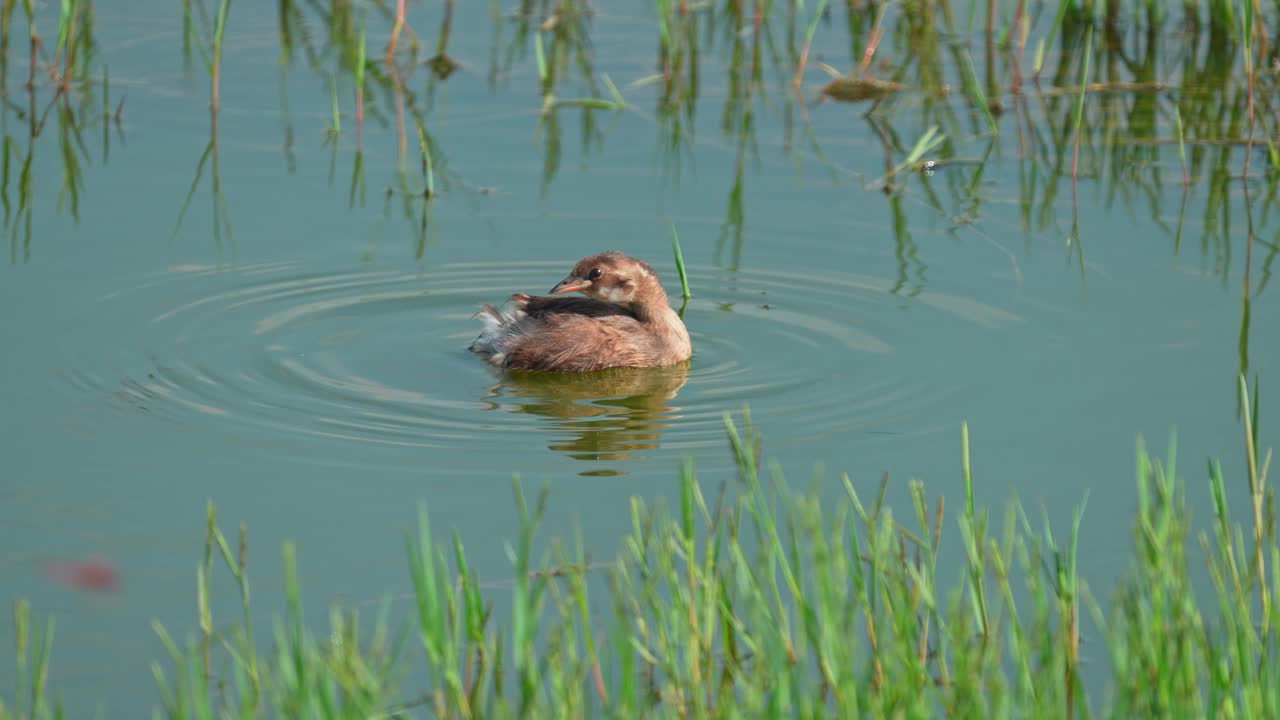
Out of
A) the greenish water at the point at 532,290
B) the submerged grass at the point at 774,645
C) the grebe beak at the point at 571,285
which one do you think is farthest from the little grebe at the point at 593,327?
the submerged grass at the point at 774,645

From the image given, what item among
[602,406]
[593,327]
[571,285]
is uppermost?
[571,285]

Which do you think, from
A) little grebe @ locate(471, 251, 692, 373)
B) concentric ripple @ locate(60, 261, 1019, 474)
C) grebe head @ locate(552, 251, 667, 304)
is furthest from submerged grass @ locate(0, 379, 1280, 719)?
grebe head @ locate(552, 251, 667, 304)

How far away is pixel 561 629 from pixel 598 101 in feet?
21.0

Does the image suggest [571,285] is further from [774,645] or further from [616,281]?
[774,645]

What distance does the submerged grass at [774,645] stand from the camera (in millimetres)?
4266

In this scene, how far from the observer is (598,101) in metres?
11.0

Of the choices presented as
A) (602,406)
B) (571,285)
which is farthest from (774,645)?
(571,285)

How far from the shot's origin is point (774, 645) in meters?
4.36

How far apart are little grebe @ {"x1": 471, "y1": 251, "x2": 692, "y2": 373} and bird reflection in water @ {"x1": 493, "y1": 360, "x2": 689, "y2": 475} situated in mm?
61

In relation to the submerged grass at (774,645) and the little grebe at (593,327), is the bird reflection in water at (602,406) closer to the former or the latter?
the little grebe at (593,327)

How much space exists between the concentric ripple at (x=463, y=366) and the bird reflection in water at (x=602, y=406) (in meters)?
0.01

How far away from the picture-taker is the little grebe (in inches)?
333

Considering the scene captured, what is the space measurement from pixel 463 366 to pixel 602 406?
2.41 feet

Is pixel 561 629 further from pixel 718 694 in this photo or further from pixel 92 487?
pixel 92 487
